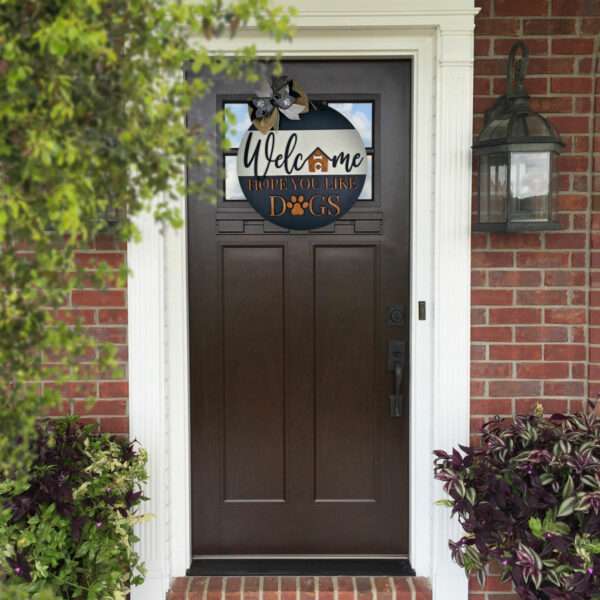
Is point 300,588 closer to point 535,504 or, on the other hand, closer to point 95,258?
point 535,504

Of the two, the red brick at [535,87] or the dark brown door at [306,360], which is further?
the dark brown door at [306,360]

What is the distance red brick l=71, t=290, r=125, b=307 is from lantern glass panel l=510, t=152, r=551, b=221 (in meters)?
1.53

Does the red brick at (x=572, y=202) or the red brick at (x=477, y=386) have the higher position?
the red brick at (x=572, y=202)

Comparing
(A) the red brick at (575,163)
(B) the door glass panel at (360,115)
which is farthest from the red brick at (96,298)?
(A) the red brick at (575,163)

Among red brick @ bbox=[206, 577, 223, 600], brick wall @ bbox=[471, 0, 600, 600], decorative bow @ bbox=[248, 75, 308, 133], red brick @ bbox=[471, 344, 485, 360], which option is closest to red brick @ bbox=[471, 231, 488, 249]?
brick wall @ bbox=[471, 0, 600, 600]

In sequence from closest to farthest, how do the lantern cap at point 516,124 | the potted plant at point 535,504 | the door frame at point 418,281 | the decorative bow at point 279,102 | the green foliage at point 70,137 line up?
1. the green foliage at point 70,137
2. the potted plant at point 535,504
3. the lantern cap at point 516,124
4. the door frame at point 418,281
5. the decorative bow at point 279,102

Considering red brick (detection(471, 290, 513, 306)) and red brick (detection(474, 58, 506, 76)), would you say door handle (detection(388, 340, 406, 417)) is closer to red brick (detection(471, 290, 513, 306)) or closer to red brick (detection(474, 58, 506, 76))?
red brick (detection(471, 290, 513, 306))

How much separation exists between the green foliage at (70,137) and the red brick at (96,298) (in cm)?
122

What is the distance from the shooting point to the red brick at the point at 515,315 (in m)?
2.64

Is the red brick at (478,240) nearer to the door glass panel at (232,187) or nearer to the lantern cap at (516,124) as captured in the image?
the lantern cap at (516,124)

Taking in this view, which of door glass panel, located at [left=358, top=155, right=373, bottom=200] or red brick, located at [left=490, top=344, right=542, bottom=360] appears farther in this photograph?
door glass panel, located at [left=358, top=155, right=373, bottom=200]

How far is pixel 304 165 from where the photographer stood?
2.78 metres

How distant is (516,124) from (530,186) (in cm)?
23

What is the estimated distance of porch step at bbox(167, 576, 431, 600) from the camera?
8.65 ft
